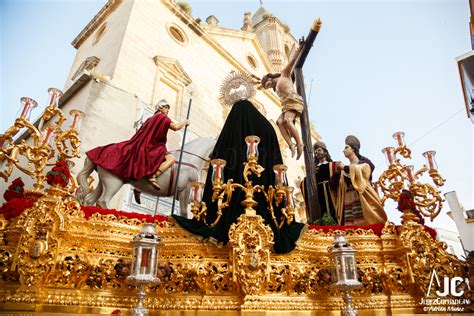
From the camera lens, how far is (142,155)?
5.95 metres

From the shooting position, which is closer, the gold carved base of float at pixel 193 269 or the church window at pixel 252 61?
Answer: the gold carved base of float at pixel 193 269

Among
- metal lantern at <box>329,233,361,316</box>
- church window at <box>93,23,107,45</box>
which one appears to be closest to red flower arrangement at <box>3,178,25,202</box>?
metal lantern at <box>329,233,361,316</box>

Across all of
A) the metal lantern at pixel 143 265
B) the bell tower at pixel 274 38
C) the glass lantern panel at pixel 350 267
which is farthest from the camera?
the bell tower at pixel 274 38

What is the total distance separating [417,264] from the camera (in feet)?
14.4

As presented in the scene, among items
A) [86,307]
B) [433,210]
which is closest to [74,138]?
[86,307]

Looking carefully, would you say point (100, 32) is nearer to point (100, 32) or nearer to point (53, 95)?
point (100, 32)

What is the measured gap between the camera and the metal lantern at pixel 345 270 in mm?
3654

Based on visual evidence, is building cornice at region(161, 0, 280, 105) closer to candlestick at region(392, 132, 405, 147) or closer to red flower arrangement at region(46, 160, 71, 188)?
candlestick at region(392, 132, 405, 147)

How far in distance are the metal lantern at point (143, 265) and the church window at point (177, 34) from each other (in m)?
13.7

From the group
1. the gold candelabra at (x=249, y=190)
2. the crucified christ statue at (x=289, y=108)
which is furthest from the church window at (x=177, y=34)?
the gold candelabra at (x=249, y=190)

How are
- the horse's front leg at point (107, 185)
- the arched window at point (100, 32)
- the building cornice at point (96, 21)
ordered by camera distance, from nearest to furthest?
the horse's front leg at point (107, 185), the arched window at point (100, 32), the building cornice at point (96, 21)

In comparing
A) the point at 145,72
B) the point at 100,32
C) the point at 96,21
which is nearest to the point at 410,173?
the point at 145,72

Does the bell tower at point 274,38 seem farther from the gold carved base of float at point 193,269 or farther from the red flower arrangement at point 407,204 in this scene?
the gold carved base of float at point 193,269

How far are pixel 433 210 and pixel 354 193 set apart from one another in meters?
1.32
